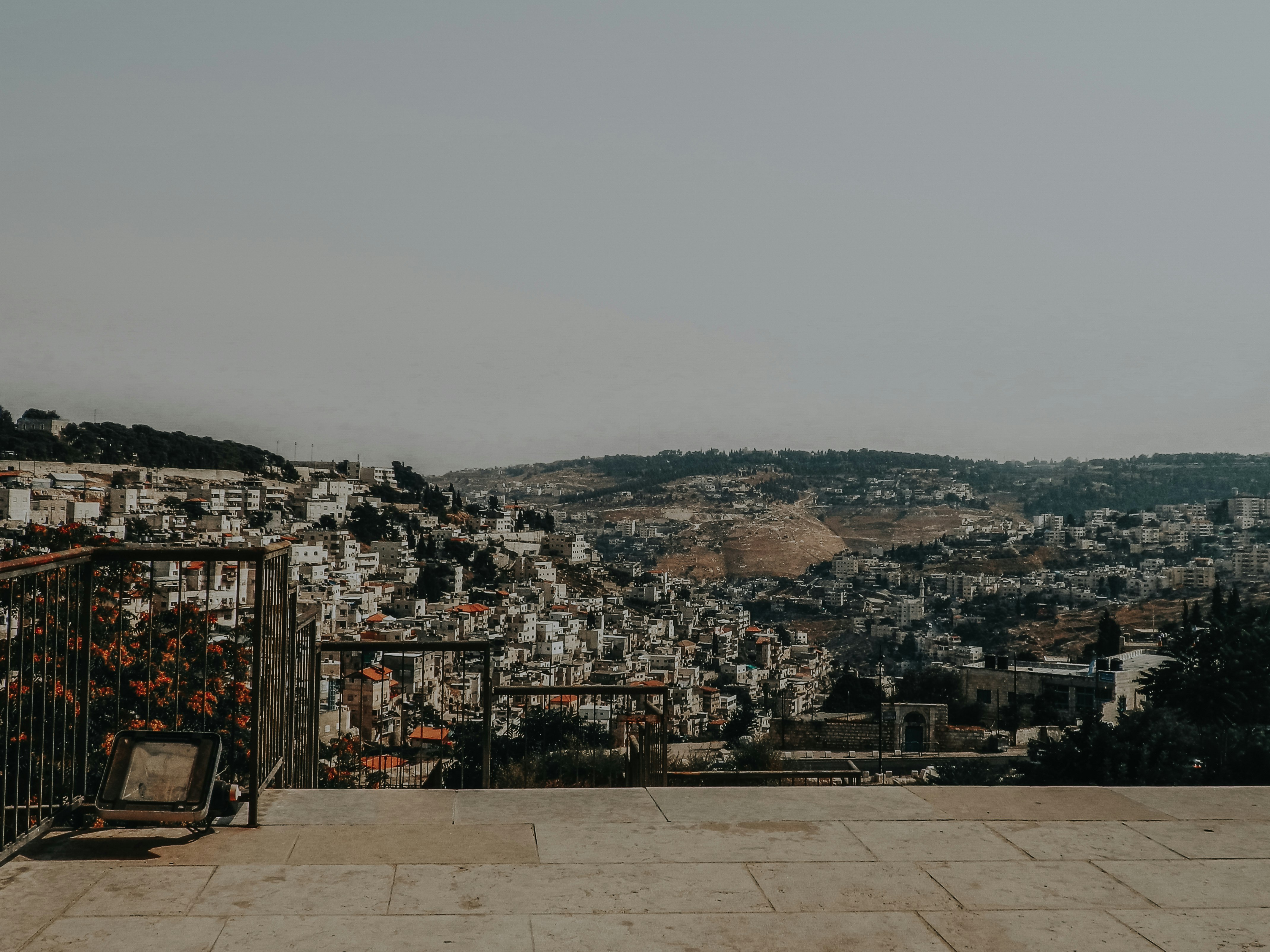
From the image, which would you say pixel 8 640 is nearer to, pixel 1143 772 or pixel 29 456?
pixel 1143 772

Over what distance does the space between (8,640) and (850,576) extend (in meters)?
123

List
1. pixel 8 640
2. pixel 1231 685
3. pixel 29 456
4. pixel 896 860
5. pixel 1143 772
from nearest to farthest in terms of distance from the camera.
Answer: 1. pixel 8 640
2. pixel 896 860
3. pixel 1143 772
4. pixel 1231 685
5. pixel 29 456

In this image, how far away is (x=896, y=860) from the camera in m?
3.73

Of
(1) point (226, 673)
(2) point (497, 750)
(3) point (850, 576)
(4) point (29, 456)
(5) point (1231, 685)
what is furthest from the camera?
(3) point (850, 576)

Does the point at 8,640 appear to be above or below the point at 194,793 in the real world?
above

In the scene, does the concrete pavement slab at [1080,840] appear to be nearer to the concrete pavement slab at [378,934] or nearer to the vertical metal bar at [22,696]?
the concrete pavement slab at [378,934]

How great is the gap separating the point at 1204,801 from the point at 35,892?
15.1 ft

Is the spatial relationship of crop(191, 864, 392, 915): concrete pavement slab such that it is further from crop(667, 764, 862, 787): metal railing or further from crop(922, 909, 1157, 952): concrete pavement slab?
crop(667, 764, 862, 787): metal railing

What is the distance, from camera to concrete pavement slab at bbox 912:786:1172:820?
4395mm

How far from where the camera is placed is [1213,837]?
4168mm

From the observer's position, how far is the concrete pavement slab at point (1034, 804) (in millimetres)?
4395

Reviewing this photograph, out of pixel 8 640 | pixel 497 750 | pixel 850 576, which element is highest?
pixel 8 640

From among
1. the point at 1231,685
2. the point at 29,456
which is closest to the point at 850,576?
the point at 29,456

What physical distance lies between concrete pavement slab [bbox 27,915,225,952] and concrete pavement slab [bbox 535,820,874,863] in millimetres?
1143
